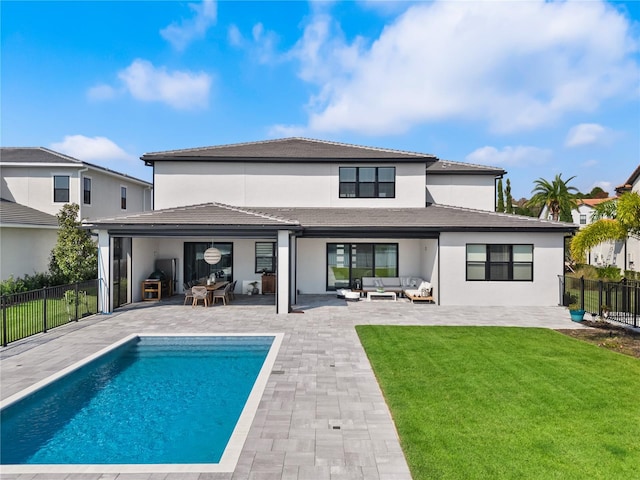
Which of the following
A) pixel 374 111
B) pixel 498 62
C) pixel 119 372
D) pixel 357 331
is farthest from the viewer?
pixel 374 111

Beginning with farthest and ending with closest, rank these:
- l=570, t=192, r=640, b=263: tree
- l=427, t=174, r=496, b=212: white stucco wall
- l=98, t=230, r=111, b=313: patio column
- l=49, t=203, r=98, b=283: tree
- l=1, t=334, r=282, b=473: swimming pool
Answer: l=427, t=174, r=496, b=212: white stucco wall < l=49, t=203, r=98, b=283: tree < l=98, t=230, r=111, b=313: patio column < l=570, t=192, r=640, b=263: tree < l=1, t=334, r=282, b=473: swimming pool

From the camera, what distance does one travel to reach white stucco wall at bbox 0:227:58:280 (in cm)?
1791

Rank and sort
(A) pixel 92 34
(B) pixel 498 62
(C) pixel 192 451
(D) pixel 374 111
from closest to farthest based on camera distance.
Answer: (C) pixel 192 451 → (B) pixel 498 62 → (A) pixel 92 34 → (D) pixel 374 111

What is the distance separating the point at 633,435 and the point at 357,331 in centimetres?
720

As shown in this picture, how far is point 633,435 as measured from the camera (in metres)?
5.55

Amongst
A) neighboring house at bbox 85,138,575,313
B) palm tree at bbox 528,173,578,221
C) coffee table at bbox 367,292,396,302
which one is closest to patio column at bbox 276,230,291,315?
neighboring house at bbox 85,138,575,313

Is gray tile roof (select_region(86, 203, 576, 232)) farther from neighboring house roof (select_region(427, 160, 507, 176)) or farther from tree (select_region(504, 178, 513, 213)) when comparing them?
tree (select_region(504, 178, 513, 213))

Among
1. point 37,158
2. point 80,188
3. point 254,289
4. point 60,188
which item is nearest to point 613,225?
point 254,289

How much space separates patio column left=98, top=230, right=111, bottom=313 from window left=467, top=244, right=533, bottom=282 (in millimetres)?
15121

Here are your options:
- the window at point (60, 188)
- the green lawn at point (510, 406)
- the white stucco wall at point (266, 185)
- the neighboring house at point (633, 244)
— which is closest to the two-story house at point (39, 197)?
the window at point (60, 188)

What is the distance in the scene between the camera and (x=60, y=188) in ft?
74.1

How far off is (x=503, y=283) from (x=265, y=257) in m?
11.5

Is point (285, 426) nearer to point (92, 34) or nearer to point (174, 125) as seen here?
point (92, 34)

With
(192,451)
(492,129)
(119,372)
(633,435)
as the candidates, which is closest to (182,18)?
(119,372)
